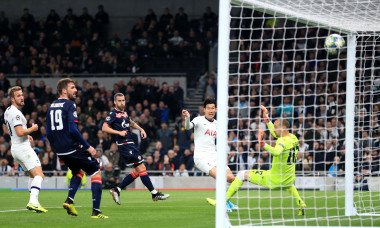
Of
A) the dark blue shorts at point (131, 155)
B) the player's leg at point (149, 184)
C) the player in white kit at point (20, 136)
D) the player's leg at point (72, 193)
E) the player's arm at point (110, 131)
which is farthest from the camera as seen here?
the dark blue shorts at point (131, 155)

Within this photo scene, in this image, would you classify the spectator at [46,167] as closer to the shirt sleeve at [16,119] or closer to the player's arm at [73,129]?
the shirt sleeve at [16,119]

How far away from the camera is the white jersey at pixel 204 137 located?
38.8 feet

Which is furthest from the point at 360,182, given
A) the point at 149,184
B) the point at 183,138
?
the point at 183,138

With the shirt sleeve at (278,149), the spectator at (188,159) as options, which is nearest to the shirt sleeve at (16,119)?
the shirt sleeve at (278,149)

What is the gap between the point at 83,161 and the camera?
9594mm

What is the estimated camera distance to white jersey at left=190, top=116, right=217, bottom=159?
1181 centimetres

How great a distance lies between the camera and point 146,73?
26469 mm

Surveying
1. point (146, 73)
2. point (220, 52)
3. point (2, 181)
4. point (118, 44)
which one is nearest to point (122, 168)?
point (2, 181)

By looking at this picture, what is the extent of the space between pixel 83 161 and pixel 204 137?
296cm

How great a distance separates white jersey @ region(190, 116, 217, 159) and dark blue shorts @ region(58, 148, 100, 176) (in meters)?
2.66

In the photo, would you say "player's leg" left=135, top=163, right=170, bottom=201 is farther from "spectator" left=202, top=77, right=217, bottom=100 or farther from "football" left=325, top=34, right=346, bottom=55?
"spectator" left=202, top=77, right=217, bottom=100

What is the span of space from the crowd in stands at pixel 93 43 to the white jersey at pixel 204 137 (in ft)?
47.6

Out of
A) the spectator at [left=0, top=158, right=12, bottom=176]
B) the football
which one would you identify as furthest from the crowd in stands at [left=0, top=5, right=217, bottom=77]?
the football

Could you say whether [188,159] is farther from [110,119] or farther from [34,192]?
[34,192]
